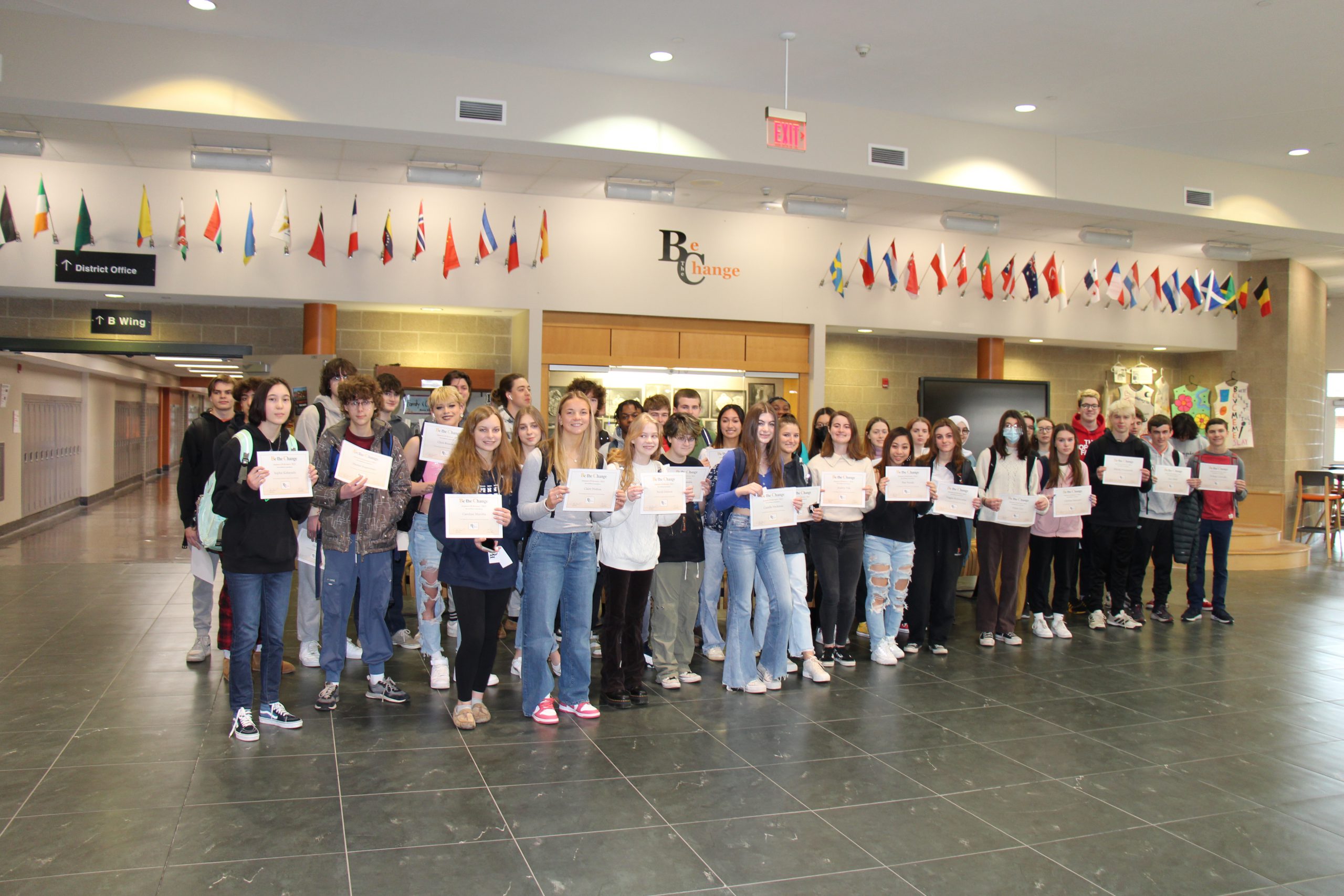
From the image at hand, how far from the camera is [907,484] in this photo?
5684 mm

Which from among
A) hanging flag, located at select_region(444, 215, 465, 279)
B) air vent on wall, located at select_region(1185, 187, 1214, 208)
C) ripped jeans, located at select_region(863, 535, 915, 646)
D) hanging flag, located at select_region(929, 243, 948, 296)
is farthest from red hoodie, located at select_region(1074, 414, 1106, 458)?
hanging flag, located at select_region(444, 215, 465, 279)

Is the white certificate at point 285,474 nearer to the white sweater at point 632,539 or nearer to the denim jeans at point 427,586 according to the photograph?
the denim jeans at point 427,586

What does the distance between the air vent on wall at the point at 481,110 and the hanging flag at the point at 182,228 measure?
3475 mm

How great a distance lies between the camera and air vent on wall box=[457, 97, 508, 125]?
6.90 meters

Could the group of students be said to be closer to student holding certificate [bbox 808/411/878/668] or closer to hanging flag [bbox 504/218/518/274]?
student holding certificate [bbox 808/411/878/668]

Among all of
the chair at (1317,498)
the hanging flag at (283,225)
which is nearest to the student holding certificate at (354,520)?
the hanging flag at (283,225)

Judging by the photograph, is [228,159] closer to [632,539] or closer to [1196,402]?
[632,539]

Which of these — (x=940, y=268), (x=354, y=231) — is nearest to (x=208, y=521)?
(x=354, y=231)

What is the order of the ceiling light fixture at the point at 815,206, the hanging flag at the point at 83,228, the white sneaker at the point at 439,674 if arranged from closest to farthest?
the white sneaker at the point at 439,674, the hanging flag at the point at 83,228, the ceiling light fixture at the point at 815,206

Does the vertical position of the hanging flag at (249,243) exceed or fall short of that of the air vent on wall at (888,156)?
it falls short

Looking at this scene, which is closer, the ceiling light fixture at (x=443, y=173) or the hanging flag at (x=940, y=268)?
the ceiling light fixture at (x=443, y=173)

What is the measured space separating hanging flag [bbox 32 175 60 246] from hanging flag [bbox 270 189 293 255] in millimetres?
1879

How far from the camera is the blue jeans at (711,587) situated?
5312 millimetres

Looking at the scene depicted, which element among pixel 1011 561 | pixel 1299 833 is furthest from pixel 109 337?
pixel 1299 833
